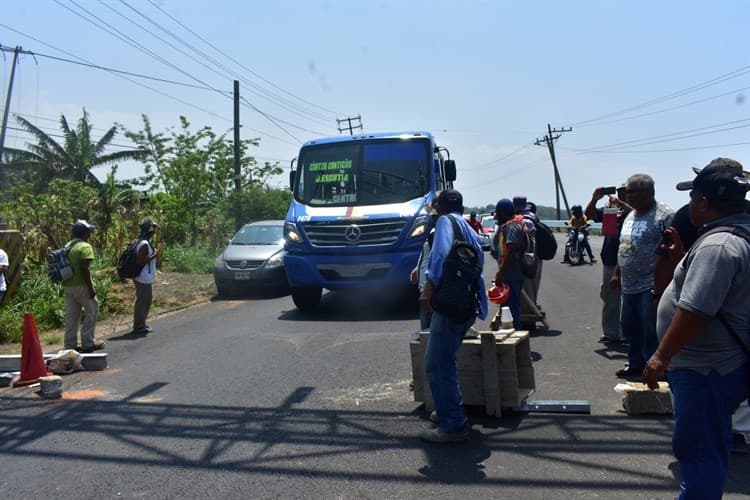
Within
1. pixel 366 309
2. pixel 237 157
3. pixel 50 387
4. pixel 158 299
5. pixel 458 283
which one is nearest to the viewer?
pixel 458 283

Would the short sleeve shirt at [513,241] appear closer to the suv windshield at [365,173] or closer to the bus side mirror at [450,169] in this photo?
the suv windshield at [365,173]

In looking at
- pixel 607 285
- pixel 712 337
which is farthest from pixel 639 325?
pixel 712 337

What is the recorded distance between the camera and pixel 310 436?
17.2 ft

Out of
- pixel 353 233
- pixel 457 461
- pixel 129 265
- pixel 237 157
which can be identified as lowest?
pixel 457 461

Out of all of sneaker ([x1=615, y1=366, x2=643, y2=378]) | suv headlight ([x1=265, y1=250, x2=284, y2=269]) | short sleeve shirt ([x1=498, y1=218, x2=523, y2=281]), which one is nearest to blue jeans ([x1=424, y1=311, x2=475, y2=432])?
sneaker ([x1=615, y1=366, x2=643, y2=378])

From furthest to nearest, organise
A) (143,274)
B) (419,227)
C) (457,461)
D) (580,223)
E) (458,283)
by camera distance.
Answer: (580,223), (419,227), (143,274), (458,283), (457,461)

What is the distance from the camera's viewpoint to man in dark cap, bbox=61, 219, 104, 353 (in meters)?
8.61

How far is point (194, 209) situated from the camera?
2231 centimetres

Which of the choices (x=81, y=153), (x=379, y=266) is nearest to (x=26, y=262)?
(x=379, y=266)

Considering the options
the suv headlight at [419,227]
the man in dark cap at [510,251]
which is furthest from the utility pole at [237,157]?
the man in dark cap at [510,251]

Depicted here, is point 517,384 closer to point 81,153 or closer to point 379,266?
point 379,266

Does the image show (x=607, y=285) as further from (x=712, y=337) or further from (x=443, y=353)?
(x=712, y=337)

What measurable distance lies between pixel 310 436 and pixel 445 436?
1.07 metres

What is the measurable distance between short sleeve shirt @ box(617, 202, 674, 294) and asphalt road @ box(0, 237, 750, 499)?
1.04 metres
